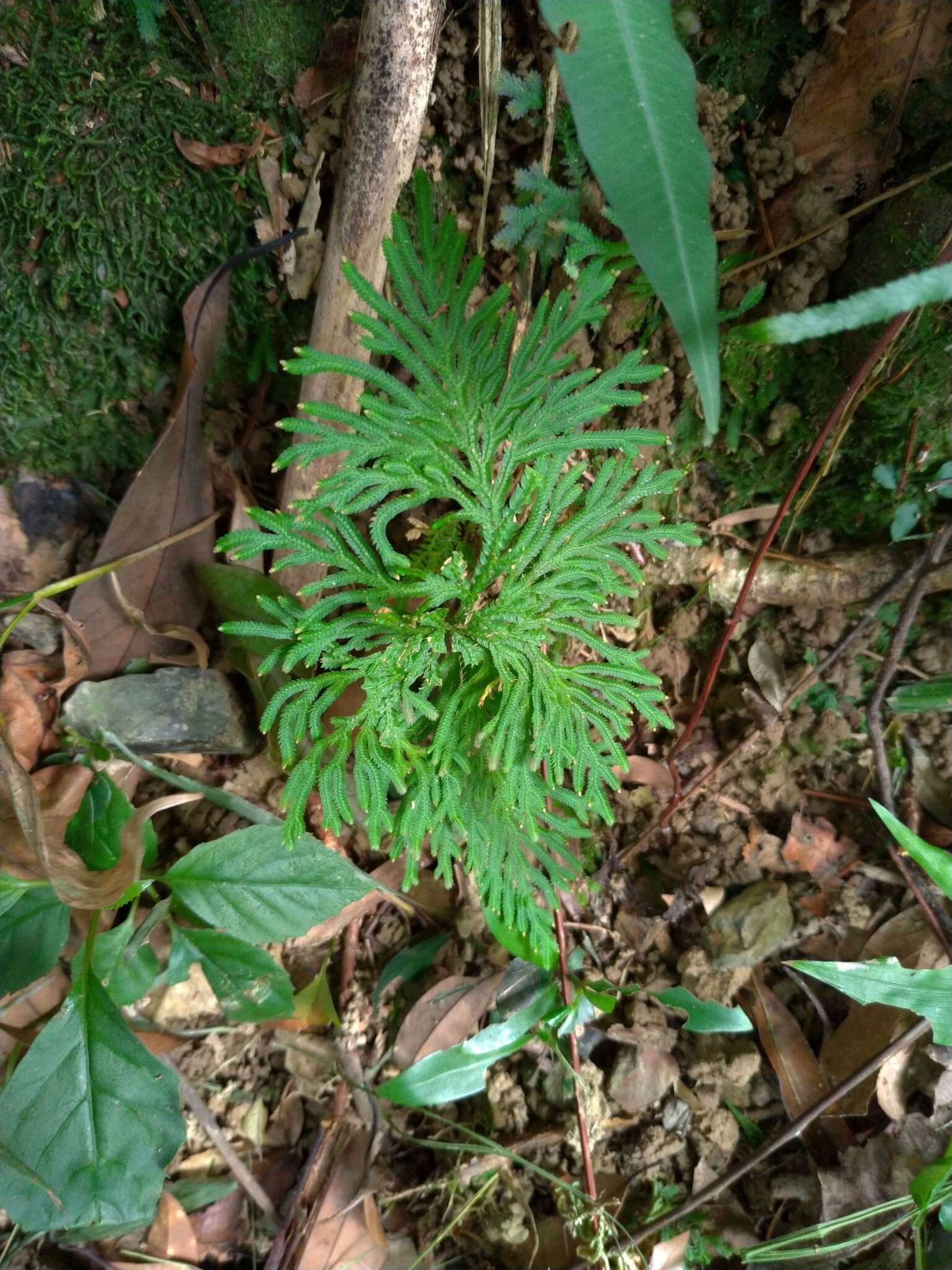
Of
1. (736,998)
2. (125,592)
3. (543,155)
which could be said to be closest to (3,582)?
(125,592)

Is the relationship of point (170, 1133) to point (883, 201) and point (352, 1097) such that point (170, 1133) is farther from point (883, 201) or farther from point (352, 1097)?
point (883, 201)

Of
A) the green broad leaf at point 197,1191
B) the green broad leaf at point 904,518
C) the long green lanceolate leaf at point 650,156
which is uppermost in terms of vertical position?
the long green lanceolate leaf at point 650,156

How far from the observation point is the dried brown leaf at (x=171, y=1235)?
6.75 ft

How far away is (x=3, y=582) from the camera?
1.99 metres

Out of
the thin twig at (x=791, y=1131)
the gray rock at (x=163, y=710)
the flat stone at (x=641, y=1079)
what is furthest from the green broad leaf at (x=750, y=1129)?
the gray rock at (x=163, y=710)

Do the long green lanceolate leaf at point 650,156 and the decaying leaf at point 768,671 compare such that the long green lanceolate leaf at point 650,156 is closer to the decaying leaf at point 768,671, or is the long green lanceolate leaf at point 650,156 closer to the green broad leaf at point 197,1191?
the decaying leaf at point 768,671

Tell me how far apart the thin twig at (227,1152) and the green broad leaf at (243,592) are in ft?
4.05

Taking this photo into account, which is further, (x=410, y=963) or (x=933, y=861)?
(x=410, y=963)

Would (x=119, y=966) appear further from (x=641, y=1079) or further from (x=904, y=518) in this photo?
(x=904, y=518)

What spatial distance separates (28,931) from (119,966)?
0.77 feet

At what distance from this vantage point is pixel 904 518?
2037 mm

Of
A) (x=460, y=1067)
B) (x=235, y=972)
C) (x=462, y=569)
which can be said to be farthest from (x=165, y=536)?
(x=460, y=1067)

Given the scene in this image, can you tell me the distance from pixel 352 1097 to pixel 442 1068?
33 centimetres

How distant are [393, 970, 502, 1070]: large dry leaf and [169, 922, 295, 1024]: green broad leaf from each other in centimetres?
40
